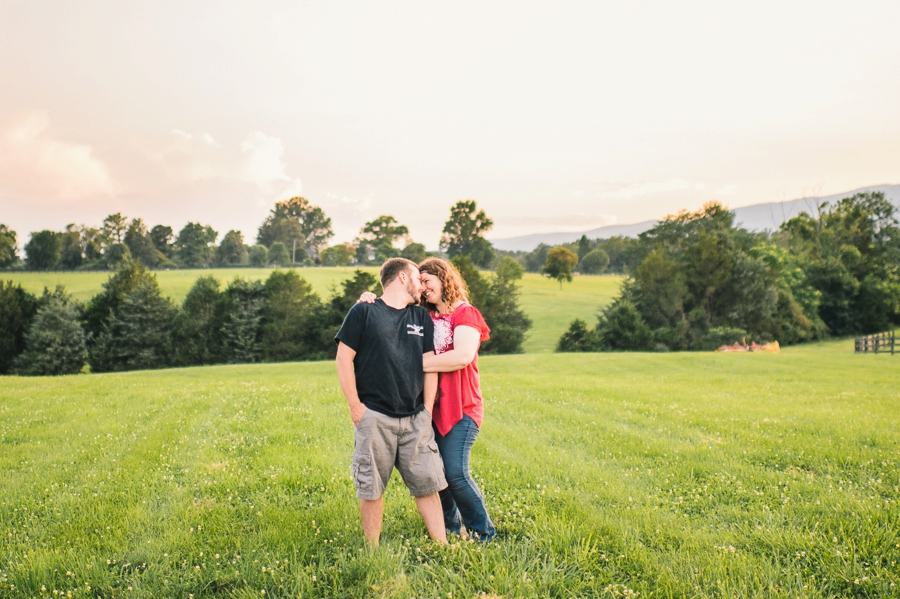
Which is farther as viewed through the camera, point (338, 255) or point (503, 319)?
point (338, 255)

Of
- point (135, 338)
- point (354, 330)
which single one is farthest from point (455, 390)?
point (135, 338)

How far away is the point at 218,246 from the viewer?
99000 mm

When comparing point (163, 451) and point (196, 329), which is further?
point (196, 329)

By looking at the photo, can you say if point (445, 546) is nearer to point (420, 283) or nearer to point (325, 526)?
point (325, 526)

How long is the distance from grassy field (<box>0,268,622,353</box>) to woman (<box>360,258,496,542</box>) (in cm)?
4759

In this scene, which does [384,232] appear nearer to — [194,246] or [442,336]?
[194,246]

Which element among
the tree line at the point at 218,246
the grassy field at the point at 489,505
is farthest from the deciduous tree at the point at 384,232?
the grassy field at the point at 489,505

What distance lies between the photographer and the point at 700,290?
49.9 metres

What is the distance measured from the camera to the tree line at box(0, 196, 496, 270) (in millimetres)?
78938

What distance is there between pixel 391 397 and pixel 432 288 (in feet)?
3.50

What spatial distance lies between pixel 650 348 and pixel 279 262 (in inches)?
3201

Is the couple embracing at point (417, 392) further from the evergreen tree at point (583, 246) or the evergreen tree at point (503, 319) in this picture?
the evergreen tree at point (583, 246)

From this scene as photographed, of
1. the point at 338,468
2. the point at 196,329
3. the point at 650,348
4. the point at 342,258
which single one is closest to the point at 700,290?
the point at 650,348

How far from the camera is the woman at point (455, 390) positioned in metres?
4.24
